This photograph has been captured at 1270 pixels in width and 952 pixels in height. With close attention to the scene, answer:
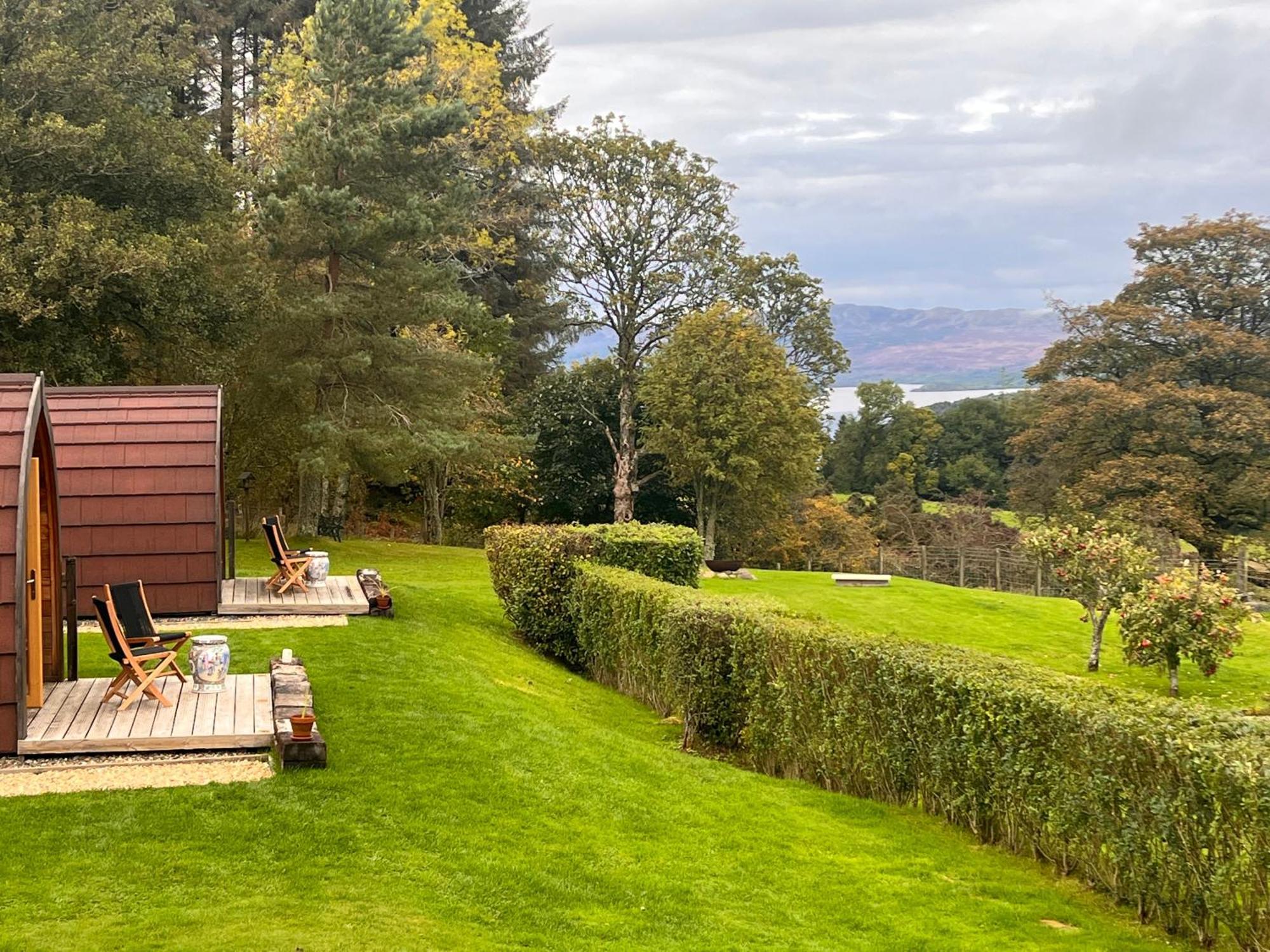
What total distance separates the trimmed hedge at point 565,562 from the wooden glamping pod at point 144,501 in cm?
417

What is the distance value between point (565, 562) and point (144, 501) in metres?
5.55

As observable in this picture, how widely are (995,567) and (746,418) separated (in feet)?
26.9

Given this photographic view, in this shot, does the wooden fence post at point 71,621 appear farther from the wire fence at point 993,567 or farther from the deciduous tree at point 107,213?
the wire fence at point 993,567

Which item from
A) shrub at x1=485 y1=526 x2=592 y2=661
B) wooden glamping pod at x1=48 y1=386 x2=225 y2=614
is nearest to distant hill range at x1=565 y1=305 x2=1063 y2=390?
shrub at x1=485 y1=526 x2=592 y2=661

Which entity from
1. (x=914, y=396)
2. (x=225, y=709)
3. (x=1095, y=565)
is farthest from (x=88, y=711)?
(x=914, y=396)

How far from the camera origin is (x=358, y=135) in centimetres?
2266

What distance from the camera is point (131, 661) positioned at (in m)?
9.33

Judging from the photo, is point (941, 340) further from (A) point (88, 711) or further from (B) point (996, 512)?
(A) point (88, 711)

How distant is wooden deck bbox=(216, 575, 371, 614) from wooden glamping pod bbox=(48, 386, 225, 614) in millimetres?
584

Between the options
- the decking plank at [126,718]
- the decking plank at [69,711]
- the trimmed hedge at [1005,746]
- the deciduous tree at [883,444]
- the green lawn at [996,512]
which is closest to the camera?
the trimmed hedge at [1005,746]

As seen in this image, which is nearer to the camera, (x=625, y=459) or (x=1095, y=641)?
(x=1095, y=641)

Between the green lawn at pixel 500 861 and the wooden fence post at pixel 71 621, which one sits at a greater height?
the wooden fence post at pixel 71 621

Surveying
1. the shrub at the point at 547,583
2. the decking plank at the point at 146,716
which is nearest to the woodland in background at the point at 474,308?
the shrub at the point at 547,583

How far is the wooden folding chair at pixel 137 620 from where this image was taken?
10023mm
